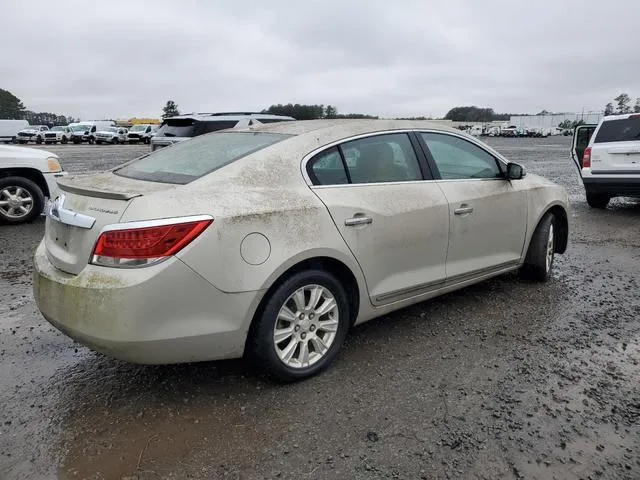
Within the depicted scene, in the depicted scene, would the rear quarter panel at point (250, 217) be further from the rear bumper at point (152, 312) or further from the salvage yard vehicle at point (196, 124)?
the salvage yard vehicle at point (196, 124)

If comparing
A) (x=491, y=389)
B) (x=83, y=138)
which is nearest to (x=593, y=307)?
(x=491, y=389)

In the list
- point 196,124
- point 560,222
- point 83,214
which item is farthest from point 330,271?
point 196,124

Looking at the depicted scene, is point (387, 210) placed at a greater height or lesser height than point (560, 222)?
greater

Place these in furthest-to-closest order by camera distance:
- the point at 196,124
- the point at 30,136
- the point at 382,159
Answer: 1. the point at 30,136
2. the point at 196,124
3. the point at 382,159

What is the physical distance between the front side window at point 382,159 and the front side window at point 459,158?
0.82 feet

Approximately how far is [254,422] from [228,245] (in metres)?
0.95

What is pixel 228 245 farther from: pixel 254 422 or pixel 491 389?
pixel 491 389

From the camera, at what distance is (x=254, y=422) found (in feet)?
9.45

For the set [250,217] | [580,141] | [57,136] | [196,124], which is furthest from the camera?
[57,136]

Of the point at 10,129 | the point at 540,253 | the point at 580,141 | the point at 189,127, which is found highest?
the point at 189,127

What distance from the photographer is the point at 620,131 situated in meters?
9.55

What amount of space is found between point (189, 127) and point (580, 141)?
8.44 m

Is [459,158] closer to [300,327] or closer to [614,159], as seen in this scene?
[300,327]

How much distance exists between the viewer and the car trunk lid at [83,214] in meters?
2.81
